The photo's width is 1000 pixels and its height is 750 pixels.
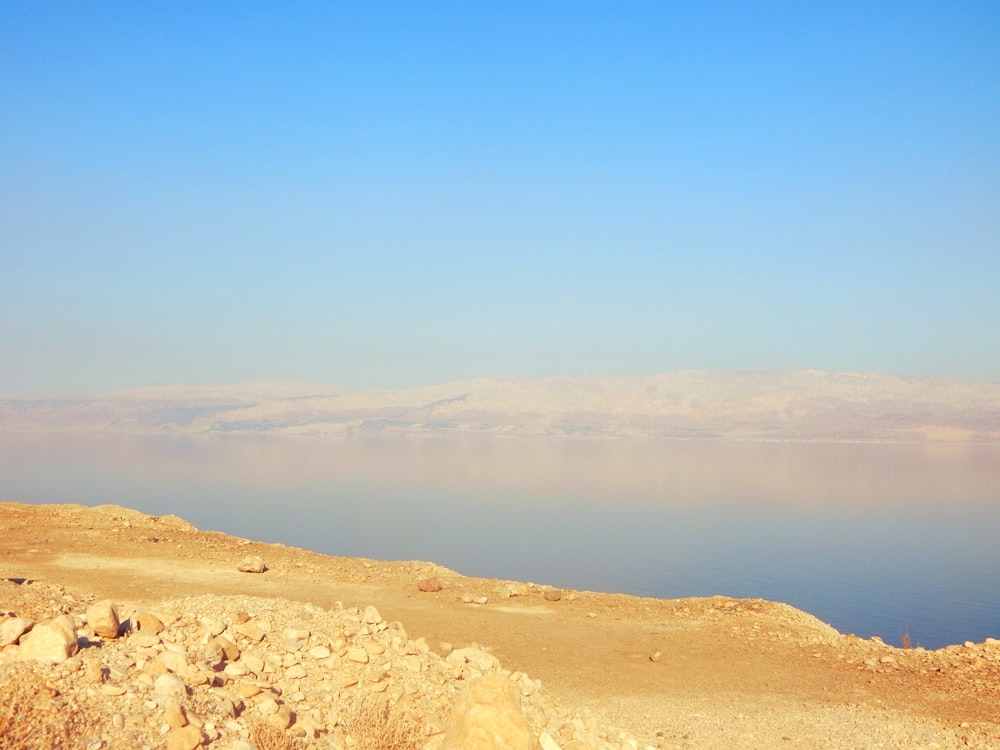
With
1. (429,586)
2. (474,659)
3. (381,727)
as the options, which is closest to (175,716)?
(381,727)

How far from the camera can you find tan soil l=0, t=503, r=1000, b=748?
27.4 feet

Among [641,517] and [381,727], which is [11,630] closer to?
[381,727]

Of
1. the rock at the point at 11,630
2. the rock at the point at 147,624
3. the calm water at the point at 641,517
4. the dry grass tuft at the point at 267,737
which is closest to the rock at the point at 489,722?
the dry grass tuft at the point at 267,737

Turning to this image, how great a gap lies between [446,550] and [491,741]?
24920mm

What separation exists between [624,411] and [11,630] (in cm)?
15621

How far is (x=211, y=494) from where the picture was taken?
47.2 m

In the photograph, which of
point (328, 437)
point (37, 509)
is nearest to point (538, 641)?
point (37, 509)

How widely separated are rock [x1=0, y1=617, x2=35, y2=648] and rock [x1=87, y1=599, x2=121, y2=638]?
0.52 meters

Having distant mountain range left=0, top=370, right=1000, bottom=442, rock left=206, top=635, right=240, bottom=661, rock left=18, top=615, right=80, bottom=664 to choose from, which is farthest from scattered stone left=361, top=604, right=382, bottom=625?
distant mountain range left=0, top=370, right=1000, bottom=442

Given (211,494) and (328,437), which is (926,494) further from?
(328,437)

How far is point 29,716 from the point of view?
4734 millimetres

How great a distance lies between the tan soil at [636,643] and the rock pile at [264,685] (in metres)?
2.04

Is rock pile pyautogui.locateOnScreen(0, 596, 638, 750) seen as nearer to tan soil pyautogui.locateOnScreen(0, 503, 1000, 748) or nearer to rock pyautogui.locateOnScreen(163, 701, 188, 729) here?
rock pyautogui.locateOnScreen(163, 701, 188, 729)

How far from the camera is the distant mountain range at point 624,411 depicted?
13500 centimetres
